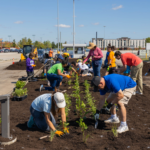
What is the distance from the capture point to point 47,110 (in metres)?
3.54

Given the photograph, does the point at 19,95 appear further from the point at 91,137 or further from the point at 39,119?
the point at 91,137

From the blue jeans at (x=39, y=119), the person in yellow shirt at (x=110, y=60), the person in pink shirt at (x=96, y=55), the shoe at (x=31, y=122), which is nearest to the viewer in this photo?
the blue jeans at (x=39, y=119)

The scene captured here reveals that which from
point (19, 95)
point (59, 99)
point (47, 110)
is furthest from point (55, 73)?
point (59, 99)

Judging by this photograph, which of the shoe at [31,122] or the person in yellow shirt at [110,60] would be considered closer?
the shoe at [31,122]

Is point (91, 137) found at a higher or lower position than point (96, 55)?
lower

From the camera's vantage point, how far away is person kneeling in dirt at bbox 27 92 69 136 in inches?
135

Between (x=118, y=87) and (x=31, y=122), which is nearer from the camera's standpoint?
(x=118, y=87)

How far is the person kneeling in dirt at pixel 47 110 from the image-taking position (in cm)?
342

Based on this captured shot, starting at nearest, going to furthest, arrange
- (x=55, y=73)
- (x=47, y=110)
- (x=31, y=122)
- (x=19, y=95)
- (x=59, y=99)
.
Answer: (x=59, y=99) → (x=47, y=110) → (x=31, y=122) → (x=19, y=95) → (x=55, y=73)

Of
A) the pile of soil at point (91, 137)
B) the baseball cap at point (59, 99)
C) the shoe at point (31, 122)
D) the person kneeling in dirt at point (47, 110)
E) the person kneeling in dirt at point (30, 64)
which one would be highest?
the person kneeling in dirt at point (30, 64)

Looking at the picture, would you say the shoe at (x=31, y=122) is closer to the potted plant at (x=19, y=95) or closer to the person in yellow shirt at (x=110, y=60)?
the potted plant at (x=19, y=95)

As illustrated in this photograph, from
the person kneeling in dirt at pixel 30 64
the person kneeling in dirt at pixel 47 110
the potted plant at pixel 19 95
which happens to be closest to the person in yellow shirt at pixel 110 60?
the potted plant at pixel 19 95

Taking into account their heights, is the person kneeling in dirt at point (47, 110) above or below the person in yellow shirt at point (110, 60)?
below

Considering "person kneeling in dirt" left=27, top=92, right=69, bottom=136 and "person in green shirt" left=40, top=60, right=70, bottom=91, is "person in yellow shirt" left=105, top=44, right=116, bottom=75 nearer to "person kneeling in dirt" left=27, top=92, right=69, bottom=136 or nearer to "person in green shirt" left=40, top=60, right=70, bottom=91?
"person in green shirt" left=40, top=60, right=70, bottom=91
